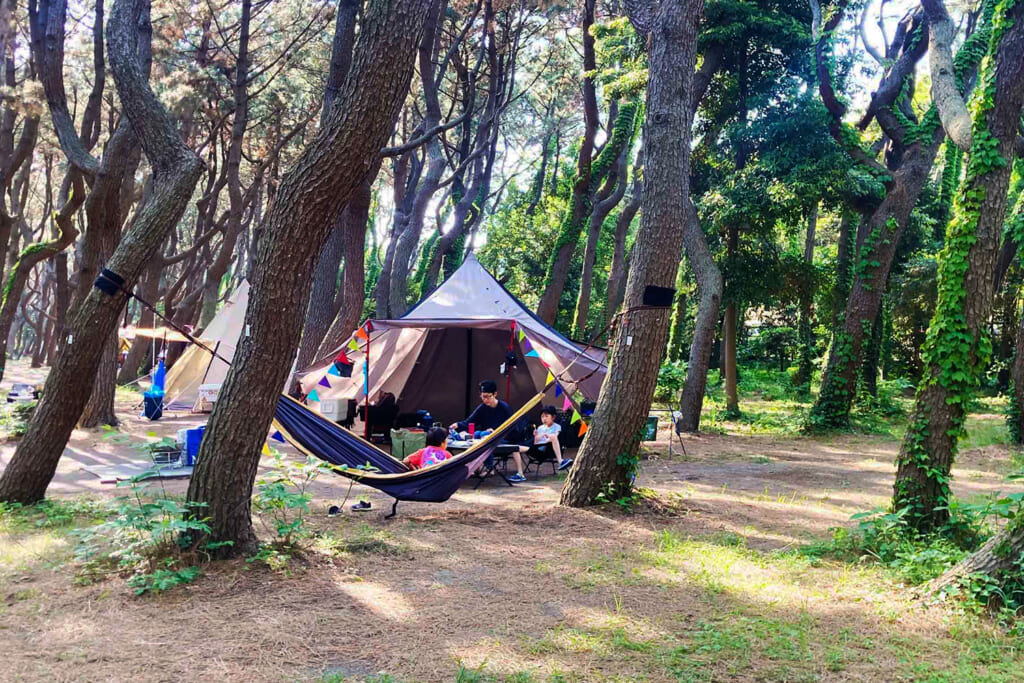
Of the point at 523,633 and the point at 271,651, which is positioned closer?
the point at 271,651

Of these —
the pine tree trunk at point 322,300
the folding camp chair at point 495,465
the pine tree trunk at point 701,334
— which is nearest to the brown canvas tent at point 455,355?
the pine tree trunk at point 322,300

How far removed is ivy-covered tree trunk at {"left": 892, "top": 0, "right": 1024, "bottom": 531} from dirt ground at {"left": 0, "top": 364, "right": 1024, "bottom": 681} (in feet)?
2.66

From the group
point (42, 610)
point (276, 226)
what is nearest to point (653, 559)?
point (276, 226)

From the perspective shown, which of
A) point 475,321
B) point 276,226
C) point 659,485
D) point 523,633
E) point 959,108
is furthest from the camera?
point 475,321

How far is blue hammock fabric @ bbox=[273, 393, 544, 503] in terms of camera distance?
5.55 metres

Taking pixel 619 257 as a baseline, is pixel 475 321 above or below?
below

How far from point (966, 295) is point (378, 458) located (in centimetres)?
415

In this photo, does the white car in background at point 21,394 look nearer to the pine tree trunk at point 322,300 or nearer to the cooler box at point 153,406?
the cooler box at point 153,406

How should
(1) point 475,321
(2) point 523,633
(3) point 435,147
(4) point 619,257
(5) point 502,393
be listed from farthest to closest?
1. (4) point 619,257
2. (3) point 435,147
3. (5) point 502,393
4. (1) point 475,321
5. (2) point 523,633

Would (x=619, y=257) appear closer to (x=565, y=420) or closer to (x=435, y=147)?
(x=435, y=147)

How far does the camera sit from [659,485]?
7.18 m

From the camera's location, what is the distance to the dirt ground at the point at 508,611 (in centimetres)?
305

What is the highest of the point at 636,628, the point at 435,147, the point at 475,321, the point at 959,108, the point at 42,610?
the point at 435,147

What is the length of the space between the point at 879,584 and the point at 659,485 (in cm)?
306
